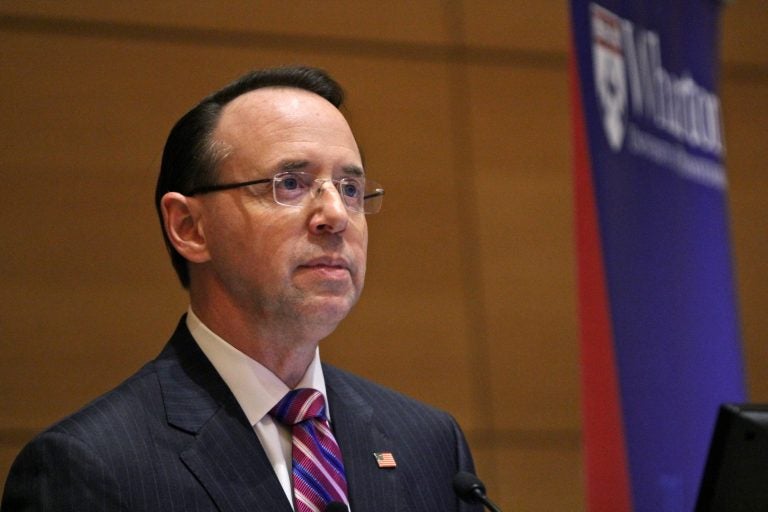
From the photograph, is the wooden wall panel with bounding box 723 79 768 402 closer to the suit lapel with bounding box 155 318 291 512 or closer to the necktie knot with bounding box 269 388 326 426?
the necktie knot with bounding box 269 388 326 426

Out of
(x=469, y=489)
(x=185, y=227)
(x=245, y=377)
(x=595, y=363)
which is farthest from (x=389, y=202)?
(x=469, y=489)

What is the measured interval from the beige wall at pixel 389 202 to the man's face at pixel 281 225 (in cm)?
139

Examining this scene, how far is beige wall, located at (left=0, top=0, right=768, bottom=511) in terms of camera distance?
3418 mm

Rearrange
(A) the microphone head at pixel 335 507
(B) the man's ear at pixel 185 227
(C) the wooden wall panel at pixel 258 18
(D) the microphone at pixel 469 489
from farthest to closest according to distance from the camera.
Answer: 1. (C) the wooden wall panel at pixel 258 18
2. (B) the man's ear at pixel 185 227
3. (D) the microphone at pixel 469 489
4. (A) the microphone head at pixel 335 507

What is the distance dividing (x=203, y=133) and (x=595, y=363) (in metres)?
1.48

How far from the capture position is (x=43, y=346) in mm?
3379

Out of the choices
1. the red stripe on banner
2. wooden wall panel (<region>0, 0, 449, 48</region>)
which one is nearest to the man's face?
the red stripe on banner

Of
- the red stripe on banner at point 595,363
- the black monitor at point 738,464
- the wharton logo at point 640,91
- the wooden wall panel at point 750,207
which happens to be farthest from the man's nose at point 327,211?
the wooden wall panel at point 750,207

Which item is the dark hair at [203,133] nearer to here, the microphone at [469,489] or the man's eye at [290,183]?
the man's eye at [290,183]

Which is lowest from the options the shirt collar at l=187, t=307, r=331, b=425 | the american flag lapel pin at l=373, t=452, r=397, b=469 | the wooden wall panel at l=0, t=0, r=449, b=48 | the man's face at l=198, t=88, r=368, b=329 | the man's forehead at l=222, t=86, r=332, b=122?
the american flag lapel pin at l=373, t=452, r=397, b=469

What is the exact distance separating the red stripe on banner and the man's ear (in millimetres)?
1372

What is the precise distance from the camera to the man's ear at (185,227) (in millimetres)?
2197

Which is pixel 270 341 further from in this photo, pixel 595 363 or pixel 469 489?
pixel 595 363

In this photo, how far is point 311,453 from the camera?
2.03 meters
